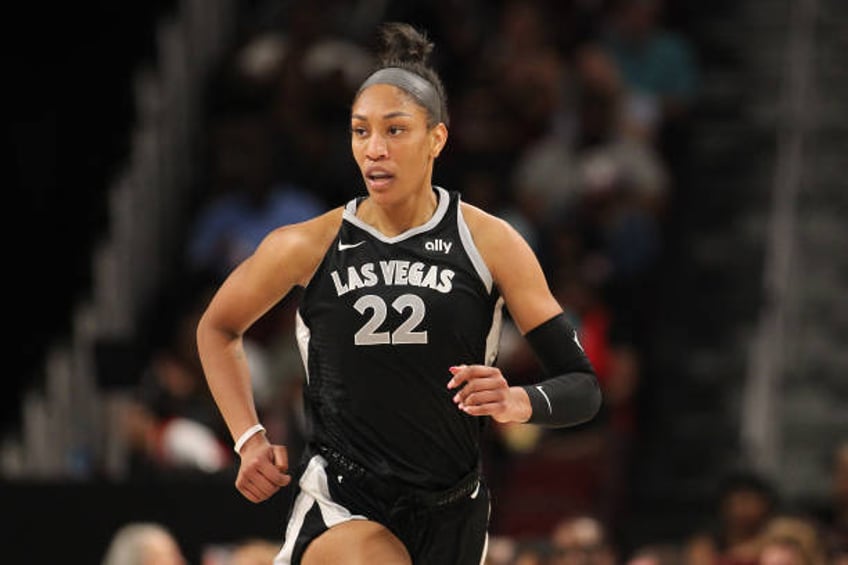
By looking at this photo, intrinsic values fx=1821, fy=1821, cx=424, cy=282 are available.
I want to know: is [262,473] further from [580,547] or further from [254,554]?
[580,547]

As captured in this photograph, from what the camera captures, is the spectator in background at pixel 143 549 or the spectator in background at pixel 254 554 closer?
the spectator in background at pixel 143 549

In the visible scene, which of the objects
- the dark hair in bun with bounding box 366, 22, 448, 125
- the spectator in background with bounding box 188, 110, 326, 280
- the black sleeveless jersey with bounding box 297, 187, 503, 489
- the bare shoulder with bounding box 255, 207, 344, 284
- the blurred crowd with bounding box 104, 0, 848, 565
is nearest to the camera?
the black sleeveless jersey with bounding box 297, 187, 503, 489

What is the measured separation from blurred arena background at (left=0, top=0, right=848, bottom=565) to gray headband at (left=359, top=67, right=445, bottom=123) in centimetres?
458

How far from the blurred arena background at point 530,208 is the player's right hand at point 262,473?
14.5ft

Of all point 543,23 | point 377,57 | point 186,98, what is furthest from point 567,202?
point 377,57

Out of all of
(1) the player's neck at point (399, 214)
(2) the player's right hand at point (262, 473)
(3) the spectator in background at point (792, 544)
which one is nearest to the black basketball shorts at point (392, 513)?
(2) the player's right hand at point (262, 473)

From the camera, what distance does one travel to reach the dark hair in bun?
556cm

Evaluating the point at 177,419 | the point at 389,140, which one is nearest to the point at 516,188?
the point at 177,419

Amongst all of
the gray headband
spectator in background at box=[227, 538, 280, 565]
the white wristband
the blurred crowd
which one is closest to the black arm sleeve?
the gray headband

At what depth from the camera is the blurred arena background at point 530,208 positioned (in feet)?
35.4

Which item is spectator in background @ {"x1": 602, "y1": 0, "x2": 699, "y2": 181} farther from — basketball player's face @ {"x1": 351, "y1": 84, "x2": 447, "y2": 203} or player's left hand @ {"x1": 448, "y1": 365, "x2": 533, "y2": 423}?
player's left hand @ {"x1": 448, "y1": 365, "x2": 533, "y2": 423}

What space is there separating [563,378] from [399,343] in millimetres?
492

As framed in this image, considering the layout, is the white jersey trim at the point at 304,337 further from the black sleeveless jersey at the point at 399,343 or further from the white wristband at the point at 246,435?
the white wristband at the point at 246,435

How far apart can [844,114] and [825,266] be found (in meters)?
1.26
